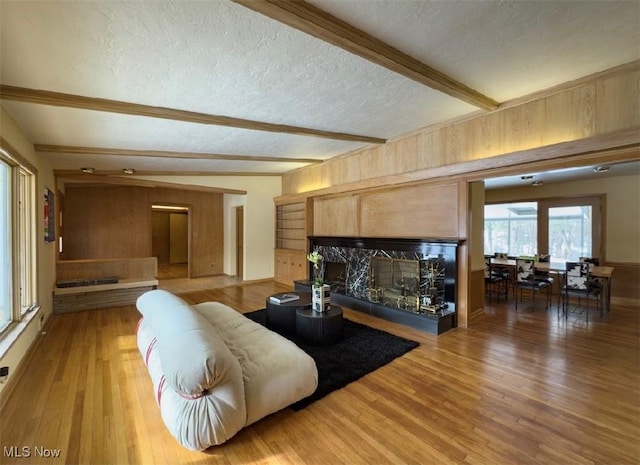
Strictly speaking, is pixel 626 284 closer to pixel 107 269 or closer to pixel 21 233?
pixel 21 233

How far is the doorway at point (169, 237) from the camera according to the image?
10.9 m

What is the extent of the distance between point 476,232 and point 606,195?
367cm

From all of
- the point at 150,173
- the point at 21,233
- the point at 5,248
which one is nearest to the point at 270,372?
Answer: the point at 5,248

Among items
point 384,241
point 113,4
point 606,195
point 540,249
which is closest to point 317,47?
point 113,4

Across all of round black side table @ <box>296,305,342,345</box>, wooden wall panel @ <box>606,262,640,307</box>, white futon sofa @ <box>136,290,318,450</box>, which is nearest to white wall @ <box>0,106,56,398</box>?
white futon sofa @ <box>136,290,318,450</box>

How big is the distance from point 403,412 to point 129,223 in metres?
8.04

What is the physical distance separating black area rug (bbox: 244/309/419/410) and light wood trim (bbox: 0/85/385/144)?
2713 mm

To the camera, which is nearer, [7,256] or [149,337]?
[149,337]

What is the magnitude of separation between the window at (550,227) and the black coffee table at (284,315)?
6052mm

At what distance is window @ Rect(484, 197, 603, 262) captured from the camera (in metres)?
6.04

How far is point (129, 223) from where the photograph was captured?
7.75 meters

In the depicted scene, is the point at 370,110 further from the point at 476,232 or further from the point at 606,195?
the point at 606,195

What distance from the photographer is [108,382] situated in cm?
270

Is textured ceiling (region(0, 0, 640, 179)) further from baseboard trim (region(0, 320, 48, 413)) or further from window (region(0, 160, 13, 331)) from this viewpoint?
baseboard trim (region(0, 320, 48, 413))
